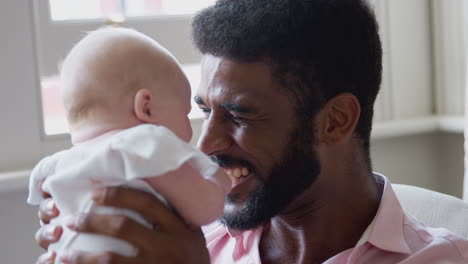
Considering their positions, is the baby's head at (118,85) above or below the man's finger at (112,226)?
above

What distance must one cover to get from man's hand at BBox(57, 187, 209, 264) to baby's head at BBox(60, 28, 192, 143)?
116mm

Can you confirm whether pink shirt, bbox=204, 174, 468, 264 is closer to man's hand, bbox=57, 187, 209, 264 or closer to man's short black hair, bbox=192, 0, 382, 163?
man's short black hair, bbox=192, 0, 382, 163

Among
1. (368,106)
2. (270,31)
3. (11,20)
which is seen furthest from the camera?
(11,20)

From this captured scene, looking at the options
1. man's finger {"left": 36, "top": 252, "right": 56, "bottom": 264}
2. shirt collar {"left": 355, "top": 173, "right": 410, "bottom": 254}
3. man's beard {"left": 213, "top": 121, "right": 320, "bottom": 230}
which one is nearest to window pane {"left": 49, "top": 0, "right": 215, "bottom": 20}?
man's beard {"left": 213, "top": 121, "right": 320, "bottom": 230}

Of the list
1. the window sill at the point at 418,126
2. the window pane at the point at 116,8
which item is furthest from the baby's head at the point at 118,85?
the window sill at the point at 418,126

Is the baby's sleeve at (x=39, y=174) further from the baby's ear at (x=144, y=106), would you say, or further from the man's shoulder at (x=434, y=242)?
the man's shoulder at (x=434, y=242)

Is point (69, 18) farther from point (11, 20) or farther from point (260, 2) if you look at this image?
point (260, 2)

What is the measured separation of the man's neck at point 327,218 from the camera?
153cm

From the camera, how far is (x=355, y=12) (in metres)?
1.51

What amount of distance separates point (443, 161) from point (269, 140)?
4.81 ft

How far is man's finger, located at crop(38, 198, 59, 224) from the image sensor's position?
1190mm

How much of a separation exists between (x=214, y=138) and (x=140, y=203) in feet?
1.23

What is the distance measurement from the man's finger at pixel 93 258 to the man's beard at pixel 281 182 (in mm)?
403

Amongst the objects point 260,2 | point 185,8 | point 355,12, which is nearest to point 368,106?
point 355,12
